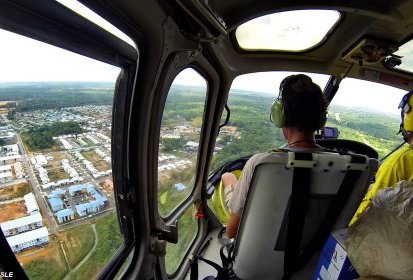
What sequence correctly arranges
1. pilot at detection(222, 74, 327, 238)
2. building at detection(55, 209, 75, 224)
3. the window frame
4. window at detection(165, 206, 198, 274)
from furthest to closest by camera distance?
window at detection(165, 206, 198, 274) → pilot at detection(222, 74, 327, 238) → building at detection(55, 209, 75, 224) → the window frame

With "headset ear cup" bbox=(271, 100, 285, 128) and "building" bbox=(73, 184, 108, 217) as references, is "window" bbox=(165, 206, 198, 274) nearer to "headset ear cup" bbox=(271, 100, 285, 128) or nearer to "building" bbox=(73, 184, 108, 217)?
"building" bbox=(73, 184, 108, 217)

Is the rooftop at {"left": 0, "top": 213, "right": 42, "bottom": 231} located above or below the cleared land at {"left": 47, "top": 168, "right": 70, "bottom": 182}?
below

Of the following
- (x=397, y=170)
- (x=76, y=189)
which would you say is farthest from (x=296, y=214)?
(x=76, y=189)

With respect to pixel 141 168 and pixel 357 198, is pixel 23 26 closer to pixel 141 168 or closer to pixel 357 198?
pixel 141 168

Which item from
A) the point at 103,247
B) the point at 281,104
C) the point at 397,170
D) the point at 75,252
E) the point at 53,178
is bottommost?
the point at 103,247

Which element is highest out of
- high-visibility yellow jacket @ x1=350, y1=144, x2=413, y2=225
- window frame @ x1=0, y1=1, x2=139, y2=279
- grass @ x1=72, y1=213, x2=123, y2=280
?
window frame @ x1=0, y1=1, x2=139, y2=279

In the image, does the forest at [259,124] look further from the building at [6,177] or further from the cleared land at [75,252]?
the building at [6,177]

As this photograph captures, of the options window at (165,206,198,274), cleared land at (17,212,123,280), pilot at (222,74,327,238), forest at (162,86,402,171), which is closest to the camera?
cleared land at (17,212,123,280)

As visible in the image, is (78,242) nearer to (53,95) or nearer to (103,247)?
(103,247)

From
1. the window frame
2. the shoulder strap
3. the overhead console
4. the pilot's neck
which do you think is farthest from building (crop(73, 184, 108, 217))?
the overhead console
